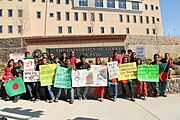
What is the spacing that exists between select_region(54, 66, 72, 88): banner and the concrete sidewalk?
0.71m

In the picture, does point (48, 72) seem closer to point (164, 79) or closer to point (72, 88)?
point (72, 88)

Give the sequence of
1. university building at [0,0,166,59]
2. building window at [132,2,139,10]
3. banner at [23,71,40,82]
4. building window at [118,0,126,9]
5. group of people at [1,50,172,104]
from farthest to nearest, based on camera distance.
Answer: building window at [132,2,139,10], building window at [118,0,126,9], university building at [0,0,166,59], banner at [23,71,40,82], group of people at [1,50,172,104]

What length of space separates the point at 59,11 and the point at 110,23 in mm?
12712

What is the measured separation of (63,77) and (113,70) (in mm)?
2107

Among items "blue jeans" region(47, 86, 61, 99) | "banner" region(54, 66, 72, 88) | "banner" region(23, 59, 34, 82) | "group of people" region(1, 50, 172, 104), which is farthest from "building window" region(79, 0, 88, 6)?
"blue jeans" region(47, 86, 61, 99)

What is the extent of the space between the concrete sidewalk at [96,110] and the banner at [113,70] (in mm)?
1031

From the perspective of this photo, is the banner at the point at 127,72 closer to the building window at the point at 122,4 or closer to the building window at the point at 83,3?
the building window at the point at 83,3

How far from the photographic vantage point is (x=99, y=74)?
→ 869 centimetres

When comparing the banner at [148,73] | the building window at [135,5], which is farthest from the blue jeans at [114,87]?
the building window at [135,5]

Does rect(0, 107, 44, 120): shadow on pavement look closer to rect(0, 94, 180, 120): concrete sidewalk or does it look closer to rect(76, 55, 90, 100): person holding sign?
rect(0, 94, 180, 120): concrete sidewalk

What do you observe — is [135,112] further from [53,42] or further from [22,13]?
[22,13]

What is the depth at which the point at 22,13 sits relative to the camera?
4353 cm

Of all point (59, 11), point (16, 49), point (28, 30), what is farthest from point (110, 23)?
point (16, 49)

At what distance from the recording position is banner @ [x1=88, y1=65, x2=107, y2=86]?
8562 mm
